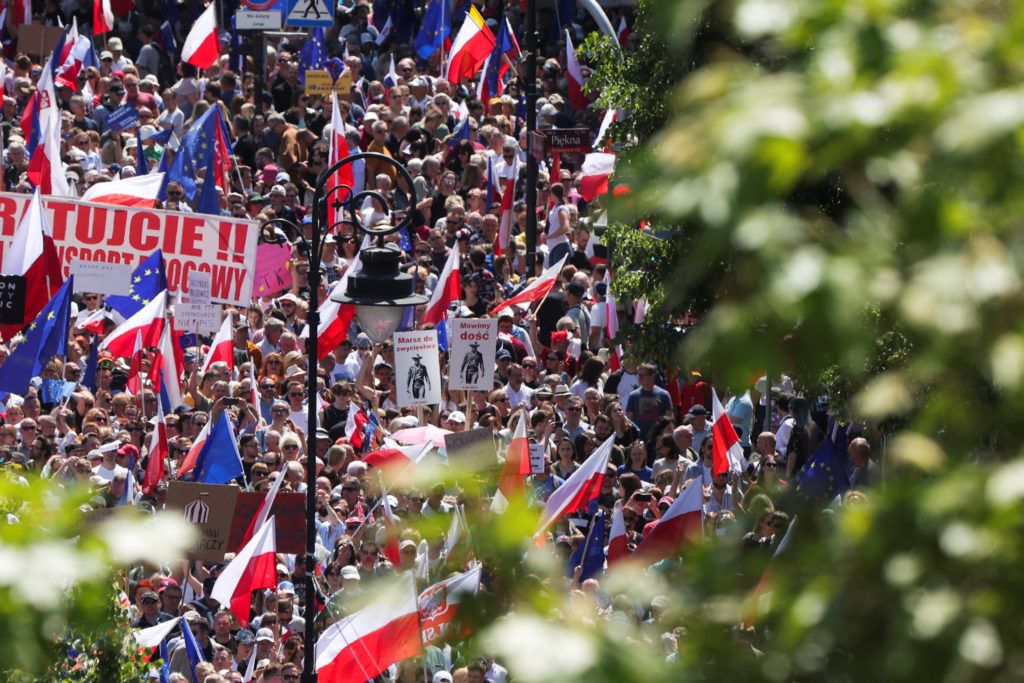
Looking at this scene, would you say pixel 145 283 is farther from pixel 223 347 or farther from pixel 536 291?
pixel 536 291

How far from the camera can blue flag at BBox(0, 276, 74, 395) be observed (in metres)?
15.7

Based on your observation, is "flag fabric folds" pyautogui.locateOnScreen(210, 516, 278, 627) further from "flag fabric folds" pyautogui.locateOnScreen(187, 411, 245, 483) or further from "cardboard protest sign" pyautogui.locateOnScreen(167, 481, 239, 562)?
"flag fabric folds" pyautogui.locateOnScreen(187, 411, 245, 483)

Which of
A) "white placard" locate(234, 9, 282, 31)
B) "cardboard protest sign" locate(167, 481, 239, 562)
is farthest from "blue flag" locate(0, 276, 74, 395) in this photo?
"white placard" locate(234, 9, 282, 31)

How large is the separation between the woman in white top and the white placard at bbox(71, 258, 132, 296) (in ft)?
14.9

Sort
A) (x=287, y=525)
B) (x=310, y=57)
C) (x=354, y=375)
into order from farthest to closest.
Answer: (x=310, y=57)
(x=354, y=375)
(x=287, y=525)

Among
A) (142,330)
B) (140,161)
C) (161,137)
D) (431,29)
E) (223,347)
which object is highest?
(142,330)

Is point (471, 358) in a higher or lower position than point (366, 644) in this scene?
lower

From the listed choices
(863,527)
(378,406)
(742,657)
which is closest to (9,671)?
(742,657)

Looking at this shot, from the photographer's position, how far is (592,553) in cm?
1334

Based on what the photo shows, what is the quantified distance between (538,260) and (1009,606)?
55.6 ft

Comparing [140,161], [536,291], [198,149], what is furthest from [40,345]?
[140,161]

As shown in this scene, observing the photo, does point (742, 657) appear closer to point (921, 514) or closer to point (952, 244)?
point (921, 514)

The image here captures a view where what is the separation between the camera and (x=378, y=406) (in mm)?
16906

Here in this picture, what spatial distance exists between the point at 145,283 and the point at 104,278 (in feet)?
1.47
